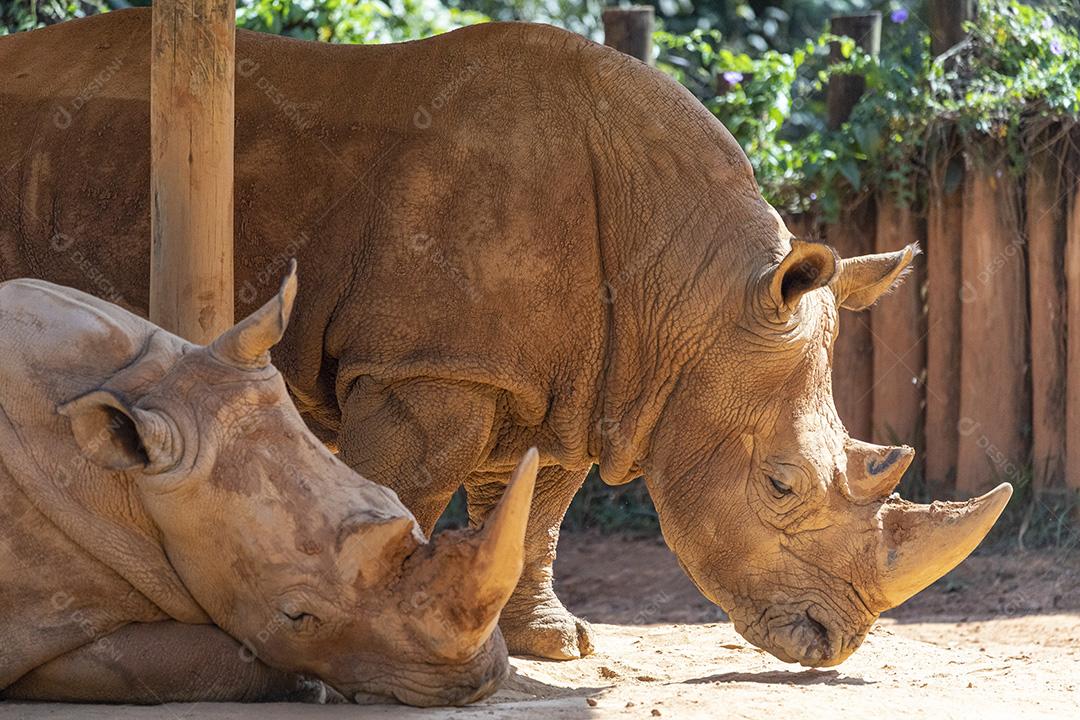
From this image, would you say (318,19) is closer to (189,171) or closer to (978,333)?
(978,333)

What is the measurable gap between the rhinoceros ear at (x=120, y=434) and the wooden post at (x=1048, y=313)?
6642 millimetres

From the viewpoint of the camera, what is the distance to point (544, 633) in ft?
24.3

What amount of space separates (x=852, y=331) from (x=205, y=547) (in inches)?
267

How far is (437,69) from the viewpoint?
683 cm

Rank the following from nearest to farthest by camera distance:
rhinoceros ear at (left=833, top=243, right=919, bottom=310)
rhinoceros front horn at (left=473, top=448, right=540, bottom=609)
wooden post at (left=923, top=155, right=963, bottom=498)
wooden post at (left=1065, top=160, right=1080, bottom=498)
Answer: rhinoceros front horn at (left=473, top=448, right=540, bottom=609) < rhinoceros ear at (left=833, top=243, right=919, bottom=310) < wooden post at (left=1065, top=160, right=1080, bottom=498) < wooden post at (left=923, top=155, right=963, bottom=498)

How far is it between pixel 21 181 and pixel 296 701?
9.40ft

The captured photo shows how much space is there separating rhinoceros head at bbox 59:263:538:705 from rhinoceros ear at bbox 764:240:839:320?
5.94 ft

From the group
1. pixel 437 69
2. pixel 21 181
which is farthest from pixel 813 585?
pixel 21 181

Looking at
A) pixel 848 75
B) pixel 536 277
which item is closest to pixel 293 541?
pixel 536 277

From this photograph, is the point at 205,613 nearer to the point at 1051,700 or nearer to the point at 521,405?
the point at 521,405

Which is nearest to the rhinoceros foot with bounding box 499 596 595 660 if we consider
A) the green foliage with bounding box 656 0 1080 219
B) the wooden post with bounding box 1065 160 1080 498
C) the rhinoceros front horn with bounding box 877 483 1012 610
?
the rhinoceros front horn with bounding box 877 483 1012 610

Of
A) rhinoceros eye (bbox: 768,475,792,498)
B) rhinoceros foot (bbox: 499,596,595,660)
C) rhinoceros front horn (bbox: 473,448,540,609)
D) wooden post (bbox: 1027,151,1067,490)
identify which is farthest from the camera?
wooden post (bbox: 1027,151,1067,490)

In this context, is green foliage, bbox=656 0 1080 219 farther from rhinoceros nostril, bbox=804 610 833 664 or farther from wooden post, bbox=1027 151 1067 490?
rhinoceros nostril, bbox=804 610 833 664

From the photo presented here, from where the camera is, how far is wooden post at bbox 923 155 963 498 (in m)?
10.6
